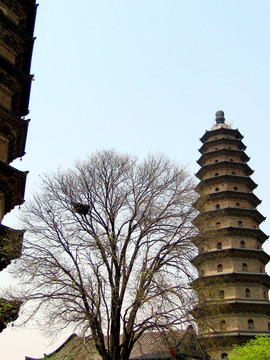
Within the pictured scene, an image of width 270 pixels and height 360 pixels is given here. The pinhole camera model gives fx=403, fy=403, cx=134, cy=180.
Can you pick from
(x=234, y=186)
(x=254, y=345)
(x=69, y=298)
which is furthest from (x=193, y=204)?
(x=234, y=186)

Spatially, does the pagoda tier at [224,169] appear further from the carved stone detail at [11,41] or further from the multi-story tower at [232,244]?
the carved stone detail at [11,41]

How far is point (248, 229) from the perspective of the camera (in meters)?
29.5

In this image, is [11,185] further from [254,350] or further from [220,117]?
[220,117]

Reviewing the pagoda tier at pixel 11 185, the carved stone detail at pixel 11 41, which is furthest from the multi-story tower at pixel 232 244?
the carved stone detail at pixel 11 41

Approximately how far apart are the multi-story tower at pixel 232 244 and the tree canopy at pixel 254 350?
130 centimetres

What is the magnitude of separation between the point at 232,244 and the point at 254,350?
822cm

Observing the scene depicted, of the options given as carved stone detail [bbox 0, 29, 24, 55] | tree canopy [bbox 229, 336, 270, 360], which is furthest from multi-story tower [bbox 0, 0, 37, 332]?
tree canopy [bbox 229, 336, 270, 360]

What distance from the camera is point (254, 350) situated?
2225 centimetres

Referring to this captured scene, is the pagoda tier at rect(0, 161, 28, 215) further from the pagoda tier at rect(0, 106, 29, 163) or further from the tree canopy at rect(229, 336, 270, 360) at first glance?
the tree canopy at rect(229, 336, 270, 360)

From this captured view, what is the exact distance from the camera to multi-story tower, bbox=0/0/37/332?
1340 cm

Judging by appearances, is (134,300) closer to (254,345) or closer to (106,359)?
(106,359)

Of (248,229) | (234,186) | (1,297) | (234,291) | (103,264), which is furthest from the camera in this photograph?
(234,186)

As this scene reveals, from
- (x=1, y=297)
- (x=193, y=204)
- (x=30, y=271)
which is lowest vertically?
(x=1, y=297)

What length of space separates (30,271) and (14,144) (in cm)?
461
